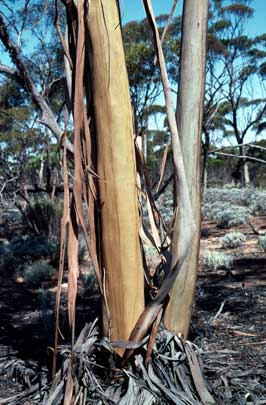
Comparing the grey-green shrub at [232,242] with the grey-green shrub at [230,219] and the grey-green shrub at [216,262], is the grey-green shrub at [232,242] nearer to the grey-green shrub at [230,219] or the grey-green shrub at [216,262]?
the grey-green shrub at [216,262]

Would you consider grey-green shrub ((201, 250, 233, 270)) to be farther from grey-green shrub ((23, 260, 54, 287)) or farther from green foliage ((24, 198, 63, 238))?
green foliage ((24, 198, 63, 238))

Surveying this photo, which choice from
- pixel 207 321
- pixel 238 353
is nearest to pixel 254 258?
pixel 207 321

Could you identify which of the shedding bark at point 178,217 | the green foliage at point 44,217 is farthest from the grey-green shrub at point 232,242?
the shedding bark at point 178,217

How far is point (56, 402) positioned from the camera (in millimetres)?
2846

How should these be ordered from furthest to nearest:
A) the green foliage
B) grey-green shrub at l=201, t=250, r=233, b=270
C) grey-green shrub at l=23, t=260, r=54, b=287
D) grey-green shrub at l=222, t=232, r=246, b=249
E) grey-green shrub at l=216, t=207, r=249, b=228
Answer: grey-green shrub at l=216, t=207, r=249, b=228
the green foliage
grey-green shrub at l=222, t=232, r=246, b=249
grey-green shrub at l=23, t=260, r=54, b=287
grey-green shrub at l=201, t=250, r=233, b=270

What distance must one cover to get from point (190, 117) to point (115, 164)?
624 millimetres

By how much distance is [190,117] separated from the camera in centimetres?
321

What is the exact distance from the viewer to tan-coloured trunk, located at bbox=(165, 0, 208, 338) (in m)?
3.19

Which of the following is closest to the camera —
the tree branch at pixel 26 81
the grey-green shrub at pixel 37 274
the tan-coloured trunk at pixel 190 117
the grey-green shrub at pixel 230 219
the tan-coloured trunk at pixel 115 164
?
the tan-coloured trunk at pixel 115 164

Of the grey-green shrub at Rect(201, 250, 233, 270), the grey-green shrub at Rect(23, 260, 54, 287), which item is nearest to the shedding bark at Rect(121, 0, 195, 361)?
the grey-green shrub at Rect(201, 250, 233, 270)

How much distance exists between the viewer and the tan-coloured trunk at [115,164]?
284cm

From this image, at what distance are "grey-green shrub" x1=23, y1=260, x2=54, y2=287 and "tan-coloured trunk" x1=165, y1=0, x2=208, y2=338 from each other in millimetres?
5707

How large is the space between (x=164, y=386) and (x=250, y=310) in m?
2.18

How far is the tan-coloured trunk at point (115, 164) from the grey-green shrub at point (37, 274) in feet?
19.2
